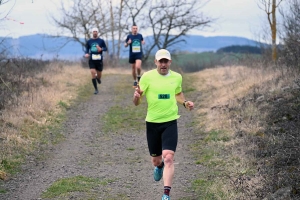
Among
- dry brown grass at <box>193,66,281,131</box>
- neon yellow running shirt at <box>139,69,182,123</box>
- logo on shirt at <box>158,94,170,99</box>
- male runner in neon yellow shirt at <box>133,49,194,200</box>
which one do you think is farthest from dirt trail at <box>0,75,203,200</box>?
logo on shirt at <box>158,94,170,99</box>

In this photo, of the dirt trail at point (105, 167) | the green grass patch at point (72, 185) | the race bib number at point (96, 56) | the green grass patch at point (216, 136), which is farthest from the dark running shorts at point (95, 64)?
the green grass patch at point (72, 185)

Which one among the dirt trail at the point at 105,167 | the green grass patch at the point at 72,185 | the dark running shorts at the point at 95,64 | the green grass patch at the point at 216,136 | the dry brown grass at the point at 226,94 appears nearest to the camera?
the green grass patch at the point at 72,185

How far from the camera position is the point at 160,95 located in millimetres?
6324

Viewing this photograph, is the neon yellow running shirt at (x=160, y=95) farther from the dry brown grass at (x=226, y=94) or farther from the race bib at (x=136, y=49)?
the race bib at (x=136, y=49)

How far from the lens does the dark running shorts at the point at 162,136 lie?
247 inches

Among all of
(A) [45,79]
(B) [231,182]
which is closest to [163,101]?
(B) [231,182]

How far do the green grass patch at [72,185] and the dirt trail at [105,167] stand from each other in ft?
0.34

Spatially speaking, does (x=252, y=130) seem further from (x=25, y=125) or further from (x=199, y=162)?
(x=25, y=125)

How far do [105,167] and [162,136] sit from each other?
2246mm

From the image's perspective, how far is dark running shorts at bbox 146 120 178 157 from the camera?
6.26 metres

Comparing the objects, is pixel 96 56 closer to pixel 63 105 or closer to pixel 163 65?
pixel 63 105

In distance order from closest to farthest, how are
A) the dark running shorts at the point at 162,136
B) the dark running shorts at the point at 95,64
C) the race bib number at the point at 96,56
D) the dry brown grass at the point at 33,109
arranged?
the dark running shorts at the point at 162,136 → the dry brown grass at the point at 33,109 → the race bib number at the point at 96,56 → the dark running shorts at the point at 95,64

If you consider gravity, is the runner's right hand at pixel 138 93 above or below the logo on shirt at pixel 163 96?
above

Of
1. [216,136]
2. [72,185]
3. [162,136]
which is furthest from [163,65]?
[216,136]
